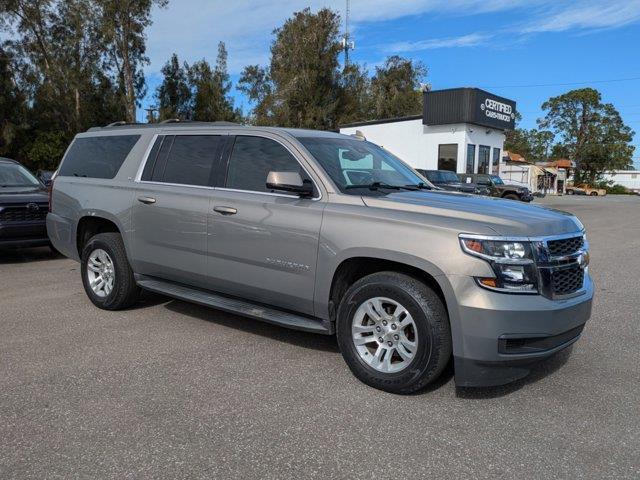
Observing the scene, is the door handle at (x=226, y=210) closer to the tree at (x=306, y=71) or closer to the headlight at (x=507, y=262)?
the headlight at (x=507, y=262)

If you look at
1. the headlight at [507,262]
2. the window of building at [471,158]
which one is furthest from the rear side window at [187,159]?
the window of building at [471,158]

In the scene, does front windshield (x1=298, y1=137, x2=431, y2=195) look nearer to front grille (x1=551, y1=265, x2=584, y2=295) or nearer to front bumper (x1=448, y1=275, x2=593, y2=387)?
front bumper (x1=448, y1=275, x2=593, y2=387)

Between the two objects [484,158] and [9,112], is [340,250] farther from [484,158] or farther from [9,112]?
[9,112]

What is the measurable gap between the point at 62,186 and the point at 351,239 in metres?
3.99

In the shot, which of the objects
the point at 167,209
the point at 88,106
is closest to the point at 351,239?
the point at 167,209

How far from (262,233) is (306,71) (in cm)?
3454

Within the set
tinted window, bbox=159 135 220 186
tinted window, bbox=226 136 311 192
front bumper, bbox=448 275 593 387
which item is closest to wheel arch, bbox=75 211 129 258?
tinted window, bbox=159 135 220 186

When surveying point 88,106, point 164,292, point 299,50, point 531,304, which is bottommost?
point 164,292

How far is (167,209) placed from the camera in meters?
5.12

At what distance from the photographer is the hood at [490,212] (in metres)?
3.57

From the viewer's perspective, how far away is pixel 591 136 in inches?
2958

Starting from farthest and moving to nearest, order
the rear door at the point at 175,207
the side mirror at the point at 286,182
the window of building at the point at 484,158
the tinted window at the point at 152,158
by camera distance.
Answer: the window of building at the point at 484,158
the tinted window at the point at 152,158
the rear door at the point at 175,207
the side mirror at the point at 286,182

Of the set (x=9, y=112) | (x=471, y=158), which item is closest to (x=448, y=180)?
(x=471, y=158)

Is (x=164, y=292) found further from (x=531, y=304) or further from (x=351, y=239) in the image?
(x=531, y=304)
